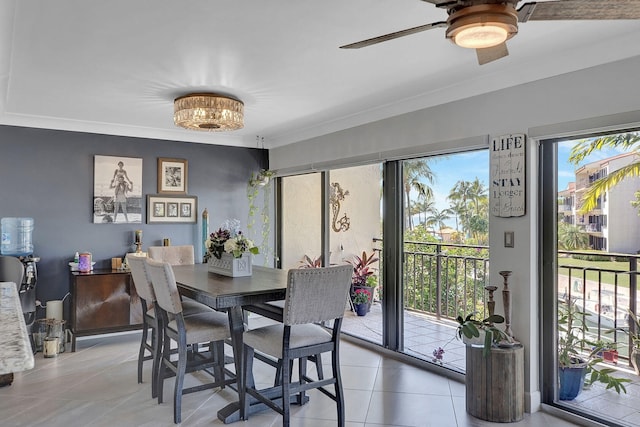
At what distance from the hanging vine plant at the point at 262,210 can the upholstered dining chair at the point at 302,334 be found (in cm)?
310

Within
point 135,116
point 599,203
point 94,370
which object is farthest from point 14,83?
point 599,203

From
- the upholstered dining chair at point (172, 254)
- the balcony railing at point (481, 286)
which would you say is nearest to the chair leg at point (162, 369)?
the upholstered dining chair at point (172, 254)

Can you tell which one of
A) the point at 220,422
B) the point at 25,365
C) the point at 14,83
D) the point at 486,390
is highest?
the point at 14,83

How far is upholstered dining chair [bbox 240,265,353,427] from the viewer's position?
8.87 feet

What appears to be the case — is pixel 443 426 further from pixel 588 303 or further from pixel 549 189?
pixel 549 189

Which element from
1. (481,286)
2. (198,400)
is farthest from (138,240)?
(481,286)

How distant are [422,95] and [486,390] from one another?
2271 mm

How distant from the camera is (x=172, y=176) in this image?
5.47 meters

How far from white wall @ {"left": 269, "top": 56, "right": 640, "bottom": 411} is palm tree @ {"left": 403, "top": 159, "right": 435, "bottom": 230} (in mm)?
314

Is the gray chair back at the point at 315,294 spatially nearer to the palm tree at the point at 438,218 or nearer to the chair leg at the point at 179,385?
the chair leg at the point at 179,385

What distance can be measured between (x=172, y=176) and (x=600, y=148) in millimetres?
4320

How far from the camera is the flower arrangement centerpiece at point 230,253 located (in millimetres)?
3512

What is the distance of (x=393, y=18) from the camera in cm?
236

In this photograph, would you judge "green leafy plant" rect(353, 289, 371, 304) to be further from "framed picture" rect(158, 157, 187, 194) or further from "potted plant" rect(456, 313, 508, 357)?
"potted plant" rect(456, 313, 508, 357)
